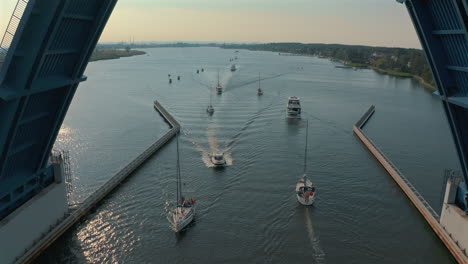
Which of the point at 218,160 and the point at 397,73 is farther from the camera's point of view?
the point at 397,73

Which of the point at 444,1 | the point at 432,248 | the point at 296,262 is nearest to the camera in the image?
the point at 444,1

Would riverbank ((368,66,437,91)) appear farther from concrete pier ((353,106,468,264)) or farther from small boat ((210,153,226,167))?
small boat ((210,153,226,167))

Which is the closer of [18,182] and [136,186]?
[18,182]

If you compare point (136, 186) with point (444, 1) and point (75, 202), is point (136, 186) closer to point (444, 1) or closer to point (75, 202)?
point (75, 202)

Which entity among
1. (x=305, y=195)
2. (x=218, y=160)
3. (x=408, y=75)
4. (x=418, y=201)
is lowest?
(x=218, y=160)

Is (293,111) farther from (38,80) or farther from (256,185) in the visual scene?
(38,80)

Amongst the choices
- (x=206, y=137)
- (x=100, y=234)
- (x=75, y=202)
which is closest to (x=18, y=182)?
(x=100, y=234)

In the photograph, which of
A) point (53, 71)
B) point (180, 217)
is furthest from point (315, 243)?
point (53, 71)
